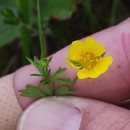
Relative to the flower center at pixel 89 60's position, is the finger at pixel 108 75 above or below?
below

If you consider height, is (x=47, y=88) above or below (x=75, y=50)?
below

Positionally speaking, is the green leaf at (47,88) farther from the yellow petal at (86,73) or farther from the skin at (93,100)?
the yellow petal at (86,73)

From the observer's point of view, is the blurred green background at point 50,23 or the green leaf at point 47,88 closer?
the green leaf at point 47,88

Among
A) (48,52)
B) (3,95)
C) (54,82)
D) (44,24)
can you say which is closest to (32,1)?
(44,24)

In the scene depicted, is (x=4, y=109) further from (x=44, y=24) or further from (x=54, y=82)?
(x=44, y=24)

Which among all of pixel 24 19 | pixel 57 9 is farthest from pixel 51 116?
pixel 57 9

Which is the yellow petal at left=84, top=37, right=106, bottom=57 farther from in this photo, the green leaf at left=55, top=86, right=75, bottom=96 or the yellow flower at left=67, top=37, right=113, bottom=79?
the green leaf at left=55, top=86, right=75, bottom=96

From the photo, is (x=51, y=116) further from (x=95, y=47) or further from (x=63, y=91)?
(x=95, y=47)

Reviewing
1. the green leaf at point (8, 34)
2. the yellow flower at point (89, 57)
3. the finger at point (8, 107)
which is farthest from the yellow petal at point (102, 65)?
the green leaf at point (8, 34)
